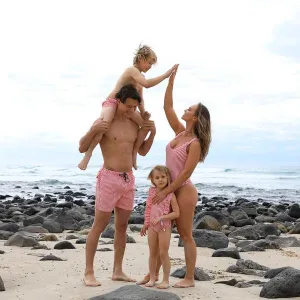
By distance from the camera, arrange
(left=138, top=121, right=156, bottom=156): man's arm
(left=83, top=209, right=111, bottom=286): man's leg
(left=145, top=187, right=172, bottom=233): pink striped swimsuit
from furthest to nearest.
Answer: (left=138, top=121, right=156, bottom=156): man's arm < (left=83, top=209, right=111, bottom=286): man's leg < (left=145, top=187, right=172, bottom=233): pink striped swimsuit

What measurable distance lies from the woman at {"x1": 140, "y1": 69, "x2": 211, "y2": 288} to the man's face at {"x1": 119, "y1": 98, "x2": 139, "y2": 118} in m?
0.52

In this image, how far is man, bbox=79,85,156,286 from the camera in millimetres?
6160

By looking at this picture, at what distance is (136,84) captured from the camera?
637 centimetres

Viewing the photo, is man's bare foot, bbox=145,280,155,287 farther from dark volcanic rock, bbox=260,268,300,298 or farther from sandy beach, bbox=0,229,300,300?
dark volcanic rock, bbox=260,268,300,298

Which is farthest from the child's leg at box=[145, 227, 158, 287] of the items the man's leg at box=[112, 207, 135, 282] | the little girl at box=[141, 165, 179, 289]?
the man's leg at box=[112, 207, 135, 282]

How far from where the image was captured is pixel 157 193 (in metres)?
5.99

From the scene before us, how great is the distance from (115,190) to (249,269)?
2.34 meters

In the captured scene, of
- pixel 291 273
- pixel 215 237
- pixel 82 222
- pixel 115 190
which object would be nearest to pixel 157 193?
pixel 115 190

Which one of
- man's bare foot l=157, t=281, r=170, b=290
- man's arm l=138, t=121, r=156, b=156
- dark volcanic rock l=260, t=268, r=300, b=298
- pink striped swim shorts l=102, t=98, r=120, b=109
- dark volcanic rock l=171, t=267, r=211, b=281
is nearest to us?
dark volcanic rock l=260, t=268, r=300, b=298

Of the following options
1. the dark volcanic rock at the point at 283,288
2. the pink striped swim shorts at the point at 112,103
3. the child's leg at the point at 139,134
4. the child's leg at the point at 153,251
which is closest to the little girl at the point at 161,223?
the child's leg at the point at 153,251

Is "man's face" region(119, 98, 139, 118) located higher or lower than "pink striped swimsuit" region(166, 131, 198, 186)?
higher

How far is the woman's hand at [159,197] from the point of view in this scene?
5.94 m

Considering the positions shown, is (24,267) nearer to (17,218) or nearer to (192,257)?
(192,257)

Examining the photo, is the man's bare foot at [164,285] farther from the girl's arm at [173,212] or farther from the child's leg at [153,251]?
the girl's arm at [173,212]
